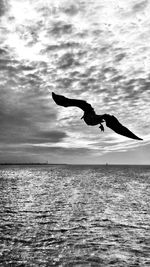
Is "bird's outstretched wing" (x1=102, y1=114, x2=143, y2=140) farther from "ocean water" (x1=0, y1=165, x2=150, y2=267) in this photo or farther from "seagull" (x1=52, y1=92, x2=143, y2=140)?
"ocean water" (x1=0, y1=165, x2=150, y2=267)

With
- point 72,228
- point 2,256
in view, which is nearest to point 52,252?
point 2,256

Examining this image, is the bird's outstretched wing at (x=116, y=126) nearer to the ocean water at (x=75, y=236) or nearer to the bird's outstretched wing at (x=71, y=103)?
the bird's outstretched wing at (x=71, y=103)

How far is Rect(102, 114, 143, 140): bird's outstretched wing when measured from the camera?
A: 5.48 m

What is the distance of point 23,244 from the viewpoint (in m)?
20.4

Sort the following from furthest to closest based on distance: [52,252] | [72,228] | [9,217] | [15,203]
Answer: [15,203] → [9,217] → [72,228] → [52,252]

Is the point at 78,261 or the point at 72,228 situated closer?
the point at 78,261

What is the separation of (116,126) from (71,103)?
52.5 inches

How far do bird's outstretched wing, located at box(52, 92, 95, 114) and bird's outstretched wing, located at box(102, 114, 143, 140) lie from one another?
45 centimetres

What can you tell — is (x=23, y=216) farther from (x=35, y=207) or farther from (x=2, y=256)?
(x=2, y=256)

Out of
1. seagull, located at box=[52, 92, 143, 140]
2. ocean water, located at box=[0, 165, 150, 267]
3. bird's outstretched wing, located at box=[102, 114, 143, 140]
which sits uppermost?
seagull, located at box=[52, 92, 143, 140]

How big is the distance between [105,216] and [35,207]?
1063 cm

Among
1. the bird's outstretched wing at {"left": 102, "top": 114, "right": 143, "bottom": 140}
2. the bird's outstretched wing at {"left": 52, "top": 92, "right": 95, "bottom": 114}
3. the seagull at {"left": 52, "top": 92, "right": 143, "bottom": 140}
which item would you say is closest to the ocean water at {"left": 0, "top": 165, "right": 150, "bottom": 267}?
the seagull at {"left": 52, "top": 92, "right": 143, "bottom": 140}

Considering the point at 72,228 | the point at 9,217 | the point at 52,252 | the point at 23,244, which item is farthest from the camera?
the point at 9,217

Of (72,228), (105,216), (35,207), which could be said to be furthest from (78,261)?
(35,207)
